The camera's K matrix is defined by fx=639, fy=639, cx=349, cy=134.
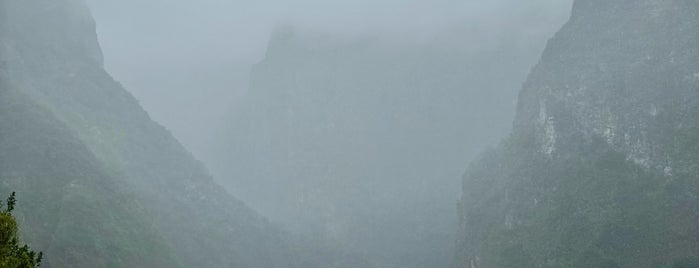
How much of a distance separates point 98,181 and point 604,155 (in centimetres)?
9777

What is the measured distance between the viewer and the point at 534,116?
498ft

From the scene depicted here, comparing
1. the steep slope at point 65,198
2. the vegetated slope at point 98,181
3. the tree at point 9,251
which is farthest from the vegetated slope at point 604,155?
the tree at point 9,251

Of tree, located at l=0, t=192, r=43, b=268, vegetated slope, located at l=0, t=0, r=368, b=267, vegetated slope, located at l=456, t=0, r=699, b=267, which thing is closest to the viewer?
tree, located at l=0, t=192, r=43, b=268

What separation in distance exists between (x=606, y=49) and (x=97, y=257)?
110587mm

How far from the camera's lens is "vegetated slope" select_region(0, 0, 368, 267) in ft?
362

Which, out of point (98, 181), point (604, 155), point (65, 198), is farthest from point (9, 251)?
point (604, 155)

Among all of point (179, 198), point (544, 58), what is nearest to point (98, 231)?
point (179, 198)

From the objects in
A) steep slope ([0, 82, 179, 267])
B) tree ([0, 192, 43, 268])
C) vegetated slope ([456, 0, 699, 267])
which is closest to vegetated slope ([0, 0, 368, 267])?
steep slope ([0, 82, 179, 267])

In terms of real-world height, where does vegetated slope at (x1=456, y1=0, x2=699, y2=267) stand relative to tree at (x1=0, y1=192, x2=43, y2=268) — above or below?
above

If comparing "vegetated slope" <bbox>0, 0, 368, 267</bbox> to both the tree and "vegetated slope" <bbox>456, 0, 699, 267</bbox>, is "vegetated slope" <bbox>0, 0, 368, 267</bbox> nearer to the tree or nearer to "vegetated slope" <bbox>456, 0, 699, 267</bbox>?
"vegetated slope" <bbox>456, 0, 699, 267</bbox>

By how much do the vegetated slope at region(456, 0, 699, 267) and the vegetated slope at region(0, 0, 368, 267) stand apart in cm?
6229

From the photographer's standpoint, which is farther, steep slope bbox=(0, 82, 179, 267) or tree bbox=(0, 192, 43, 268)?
steep slope bbox=(0, 82, 179, 267)

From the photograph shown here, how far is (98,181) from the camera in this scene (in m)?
127

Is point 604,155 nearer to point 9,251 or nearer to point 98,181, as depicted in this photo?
point 98,181
